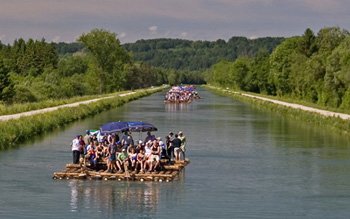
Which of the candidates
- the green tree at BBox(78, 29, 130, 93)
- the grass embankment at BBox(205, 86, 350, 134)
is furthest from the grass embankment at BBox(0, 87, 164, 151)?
the green tree at BBox(78, 29, 130, 93)

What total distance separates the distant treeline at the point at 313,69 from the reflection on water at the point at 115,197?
44.4 m

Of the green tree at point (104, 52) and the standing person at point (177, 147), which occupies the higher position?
the green tree at point (104, 52)

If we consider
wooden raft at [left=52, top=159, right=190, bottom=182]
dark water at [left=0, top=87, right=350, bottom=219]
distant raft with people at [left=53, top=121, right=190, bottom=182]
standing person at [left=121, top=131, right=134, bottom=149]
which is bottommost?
dark water at [left=0, top=87, right=350, bottom=219]

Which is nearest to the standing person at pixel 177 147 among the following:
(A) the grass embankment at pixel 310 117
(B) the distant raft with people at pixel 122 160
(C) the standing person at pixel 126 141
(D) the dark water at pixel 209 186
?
(B) the distant raft with people at pixel 122 160

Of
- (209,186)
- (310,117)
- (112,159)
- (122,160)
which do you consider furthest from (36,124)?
(310,117)

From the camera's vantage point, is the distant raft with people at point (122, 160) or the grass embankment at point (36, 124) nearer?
the distant raft with people at point (122, 160)

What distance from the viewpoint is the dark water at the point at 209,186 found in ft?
87.2

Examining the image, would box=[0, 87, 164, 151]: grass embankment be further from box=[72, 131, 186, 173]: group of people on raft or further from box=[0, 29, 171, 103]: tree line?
box=[0, 29, 171, 103]: tree line

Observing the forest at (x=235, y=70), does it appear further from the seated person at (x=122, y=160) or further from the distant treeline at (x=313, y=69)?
the seated person at (x=122, y=160)

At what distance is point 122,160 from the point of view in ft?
109

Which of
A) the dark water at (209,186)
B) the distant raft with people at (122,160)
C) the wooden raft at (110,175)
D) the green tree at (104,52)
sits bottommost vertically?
the dark water at (209,186)

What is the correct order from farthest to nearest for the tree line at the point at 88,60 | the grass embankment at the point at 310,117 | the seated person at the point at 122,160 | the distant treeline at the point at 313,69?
the tree line at the point at 88,60 → the distant treeline at the point at 313,69 → the grass embankment at the point at 310,117 → the seated person at the point at 122,160

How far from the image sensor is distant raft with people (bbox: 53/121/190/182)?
107 ft

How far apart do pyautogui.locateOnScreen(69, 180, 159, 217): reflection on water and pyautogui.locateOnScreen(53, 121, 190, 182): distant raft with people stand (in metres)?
0.81
